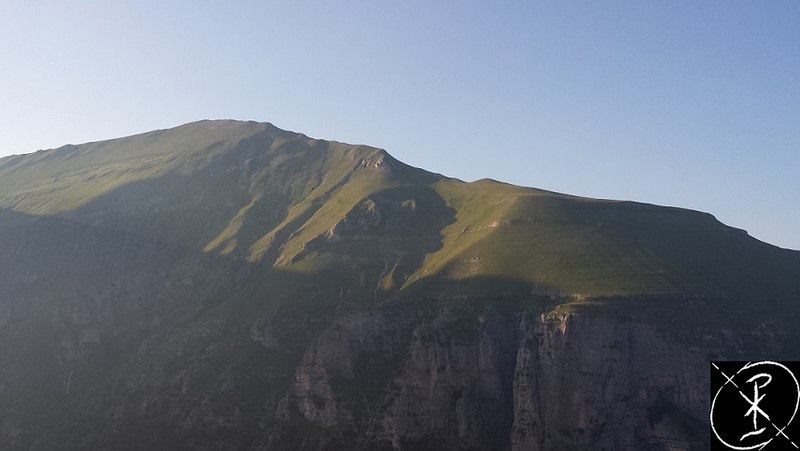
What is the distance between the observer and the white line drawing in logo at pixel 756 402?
77.5 feet

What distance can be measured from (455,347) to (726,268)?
6658 centimetres

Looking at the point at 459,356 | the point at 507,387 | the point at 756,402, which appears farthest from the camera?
the point at 459,356

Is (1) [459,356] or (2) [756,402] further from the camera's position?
(1) [459,356]

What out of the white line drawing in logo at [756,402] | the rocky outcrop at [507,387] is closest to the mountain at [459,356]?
the rocky outcrop at [507,387]

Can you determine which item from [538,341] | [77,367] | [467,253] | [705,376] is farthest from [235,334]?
[705,376]

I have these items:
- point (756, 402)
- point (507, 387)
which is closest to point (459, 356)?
point (507, 387)

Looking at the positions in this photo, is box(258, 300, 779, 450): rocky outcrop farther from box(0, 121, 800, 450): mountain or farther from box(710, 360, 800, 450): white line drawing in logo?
box(710, 360, 800, 450): white line drawing in logo

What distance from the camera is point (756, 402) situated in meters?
23.7

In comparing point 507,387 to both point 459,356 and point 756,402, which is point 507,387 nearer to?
point 459,356

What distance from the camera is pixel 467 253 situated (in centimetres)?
18638

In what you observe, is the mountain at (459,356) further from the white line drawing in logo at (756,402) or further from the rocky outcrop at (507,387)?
the white line drawing in logo at (756,402)

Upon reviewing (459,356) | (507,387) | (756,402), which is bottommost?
(507,387)

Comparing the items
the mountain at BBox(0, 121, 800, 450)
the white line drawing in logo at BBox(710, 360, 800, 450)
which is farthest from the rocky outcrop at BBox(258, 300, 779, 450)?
the white line drawing in logo at BBox(710, 360, 800, 450)

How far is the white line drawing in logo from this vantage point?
2362cm
